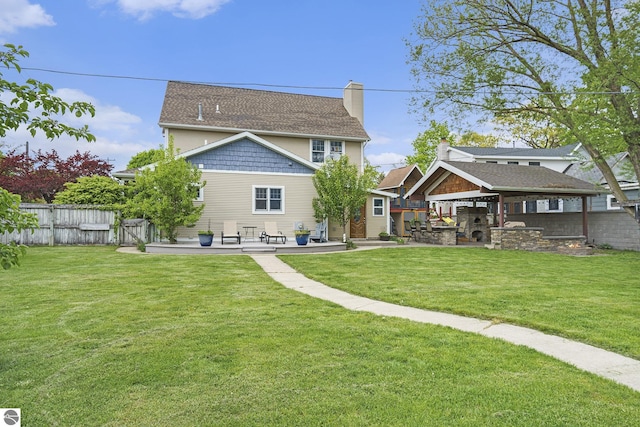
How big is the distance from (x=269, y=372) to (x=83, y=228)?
1618 centimetres

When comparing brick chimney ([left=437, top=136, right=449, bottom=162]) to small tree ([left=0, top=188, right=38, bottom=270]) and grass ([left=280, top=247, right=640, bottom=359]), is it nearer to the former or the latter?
grass ([left=280, top=247, right=640, bottom=359])

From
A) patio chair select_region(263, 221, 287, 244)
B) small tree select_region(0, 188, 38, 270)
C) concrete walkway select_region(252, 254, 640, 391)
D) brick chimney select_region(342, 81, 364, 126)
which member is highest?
brick chimney select_region(342, 81, 364, 126)

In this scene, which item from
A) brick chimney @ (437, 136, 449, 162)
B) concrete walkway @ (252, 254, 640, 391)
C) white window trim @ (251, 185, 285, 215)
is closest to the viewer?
concrete walkway @ (252, 254, 640, 391)

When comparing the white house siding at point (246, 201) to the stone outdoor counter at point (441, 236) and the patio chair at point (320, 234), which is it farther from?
the stone outdoor counter at point (441, 236)

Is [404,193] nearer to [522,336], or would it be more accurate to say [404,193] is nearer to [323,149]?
[323,149]

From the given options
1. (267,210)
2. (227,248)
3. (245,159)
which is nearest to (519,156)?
(267,210)

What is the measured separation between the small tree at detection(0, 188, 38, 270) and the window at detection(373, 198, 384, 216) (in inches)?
760

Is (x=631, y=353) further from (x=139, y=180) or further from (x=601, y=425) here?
(x=139, y=180)

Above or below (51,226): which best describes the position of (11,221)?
above

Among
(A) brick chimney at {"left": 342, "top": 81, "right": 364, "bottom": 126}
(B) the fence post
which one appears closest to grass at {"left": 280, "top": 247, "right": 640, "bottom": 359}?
(B) the fence post

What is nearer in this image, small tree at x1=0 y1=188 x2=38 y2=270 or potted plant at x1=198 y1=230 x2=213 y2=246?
small tree at x1=0 y1=188 x2=38 y2=270

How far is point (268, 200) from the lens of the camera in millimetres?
18141

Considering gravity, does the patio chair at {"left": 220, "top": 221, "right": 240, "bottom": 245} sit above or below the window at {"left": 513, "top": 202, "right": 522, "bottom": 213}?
below

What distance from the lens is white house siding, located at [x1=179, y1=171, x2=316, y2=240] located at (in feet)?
56.7
